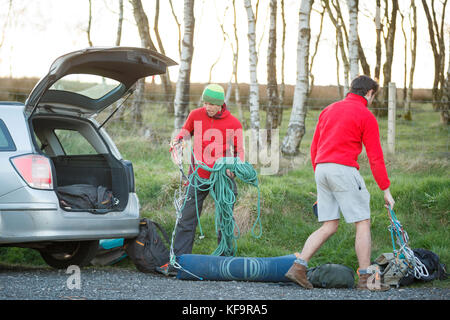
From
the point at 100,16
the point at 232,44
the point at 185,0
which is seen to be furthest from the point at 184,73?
the point at 232,44

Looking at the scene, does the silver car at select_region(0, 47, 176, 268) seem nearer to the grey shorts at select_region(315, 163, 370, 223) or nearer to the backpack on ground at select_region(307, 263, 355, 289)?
the backpack on ground at select_region(307, 263, 355, 289)

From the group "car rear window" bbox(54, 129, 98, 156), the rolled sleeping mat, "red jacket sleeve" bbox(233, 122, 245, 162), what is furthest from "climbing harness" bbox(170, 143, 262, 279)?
"car rear window" bbox(54, 129, 98, 156)

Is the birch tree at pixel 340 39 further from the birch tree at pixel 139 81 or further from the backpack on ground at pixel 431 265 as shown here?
the backpack on ground at pixel 431 265

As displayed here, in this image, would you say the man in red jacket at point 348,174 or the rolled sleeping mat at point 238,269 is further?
the rolled sleeping mat at point 238,269

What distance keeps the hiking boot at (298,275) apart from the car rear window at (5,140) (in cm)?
290

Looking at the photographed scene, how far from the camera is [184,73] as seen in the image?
13102 mm

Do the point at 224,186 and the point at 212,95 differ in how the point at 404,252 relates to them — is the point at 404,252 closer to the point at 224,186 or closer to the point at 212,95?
the point at 224,186

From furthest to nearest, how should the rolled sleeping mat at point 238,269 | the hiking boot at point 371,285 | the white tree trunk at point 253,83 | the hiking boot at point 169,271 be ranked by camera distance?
1. the white tree trunk at point 253,83
2. the hiking boot at point 169,271
3. the rolled sleeping mat at point 238,269
4. the hiking boot at point 371,285

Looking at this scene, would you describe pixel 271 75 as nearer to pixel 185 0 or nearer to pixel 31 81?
pixel 185 0

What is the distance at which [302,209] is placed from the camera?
29.0 feet

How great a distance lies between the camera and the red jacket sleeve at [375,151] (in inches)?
Answer: 219

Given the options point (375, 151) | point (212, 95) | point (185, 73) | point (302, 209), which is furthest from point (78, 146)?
point (185, 73)

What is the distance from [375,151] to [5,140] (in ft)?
11.6

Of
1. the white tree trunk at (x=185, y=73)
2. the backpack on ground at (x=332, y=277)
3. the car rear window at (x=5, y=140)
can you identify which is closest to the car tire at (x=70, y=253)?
the car rear window at (x=5, y=140)
